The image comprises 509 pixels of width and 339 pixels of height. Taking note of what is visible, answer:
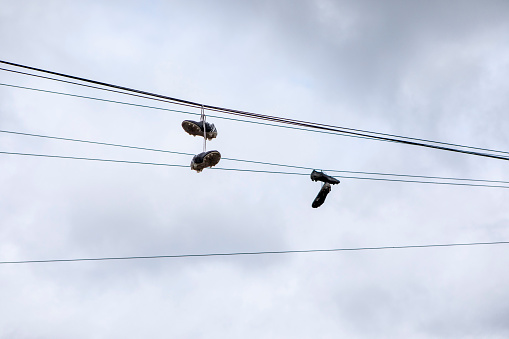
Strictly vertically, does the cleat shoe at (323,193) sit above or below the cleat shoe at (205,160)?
above

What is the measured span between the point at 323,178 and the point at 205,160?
299 cm

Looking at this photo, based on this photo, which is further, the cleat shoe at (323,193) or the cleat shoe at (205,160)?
the cleat shoe at (323,193)

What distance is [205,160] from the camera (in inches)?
377

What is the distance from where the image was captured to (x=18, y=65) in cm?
646

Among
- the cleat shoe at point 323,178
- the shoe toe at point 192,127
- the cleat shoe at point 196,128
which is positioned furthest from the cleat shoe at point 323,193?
the shoe toe at point 192,127

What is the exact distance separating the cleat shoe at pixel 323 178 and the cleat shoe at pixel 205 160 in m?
2.79

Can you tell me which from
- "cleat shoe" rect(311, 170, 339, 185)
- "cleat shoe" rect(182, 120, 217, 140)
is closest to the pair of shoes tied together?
"cleat shoe" rect(182, 120, 217, 140)

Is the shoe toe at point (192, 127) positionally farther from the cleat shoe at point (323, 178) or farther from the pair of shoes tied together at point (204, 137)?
the cleat shoe at point (323, 178)

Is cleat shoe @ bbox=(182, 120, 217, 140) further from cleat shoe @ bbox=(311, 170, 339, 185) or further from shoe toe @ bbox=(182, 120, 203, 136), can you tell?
cleat shoe @ bbox=(311, 170, 339, 185)

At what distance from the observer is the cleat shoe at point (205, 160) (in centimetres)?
951

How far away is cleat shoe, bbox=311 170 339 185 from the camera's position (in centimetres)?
1167

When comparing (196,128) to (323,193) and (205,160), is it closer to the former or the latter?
(205,160)

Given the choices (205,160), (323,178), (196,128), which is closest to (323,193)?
(323,178)

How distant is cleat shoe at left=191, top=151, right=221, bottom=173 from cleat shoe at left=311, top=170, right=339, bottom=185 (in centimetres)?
279
